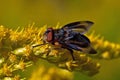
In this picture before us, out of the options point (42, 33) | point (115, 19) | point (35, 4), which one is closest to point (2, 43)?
point (42, 33)

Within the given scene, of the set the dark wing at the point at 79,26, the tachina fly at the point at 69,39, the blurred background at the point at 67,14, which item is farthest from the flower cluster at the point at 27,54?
the blurred background at the point at 67,14

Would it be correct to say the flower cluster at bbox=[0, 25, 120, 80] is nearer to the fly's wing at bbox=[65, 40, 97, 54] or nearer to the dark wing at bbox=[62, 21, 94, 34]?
the fly's wing at bbox=[65, 40, 97, 54]

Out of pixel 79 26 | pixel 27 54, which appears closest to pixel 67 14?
pixel 79 26

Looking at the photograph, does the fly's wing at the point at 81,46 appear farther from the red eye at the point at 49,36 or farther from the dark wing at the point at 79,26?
the dark wing at the point at 79,26

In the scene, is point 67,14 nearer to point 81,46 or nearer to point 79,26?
point 79,26

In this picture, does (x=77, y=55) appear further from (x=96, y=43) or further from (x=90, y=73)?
(x=96, y=43)
